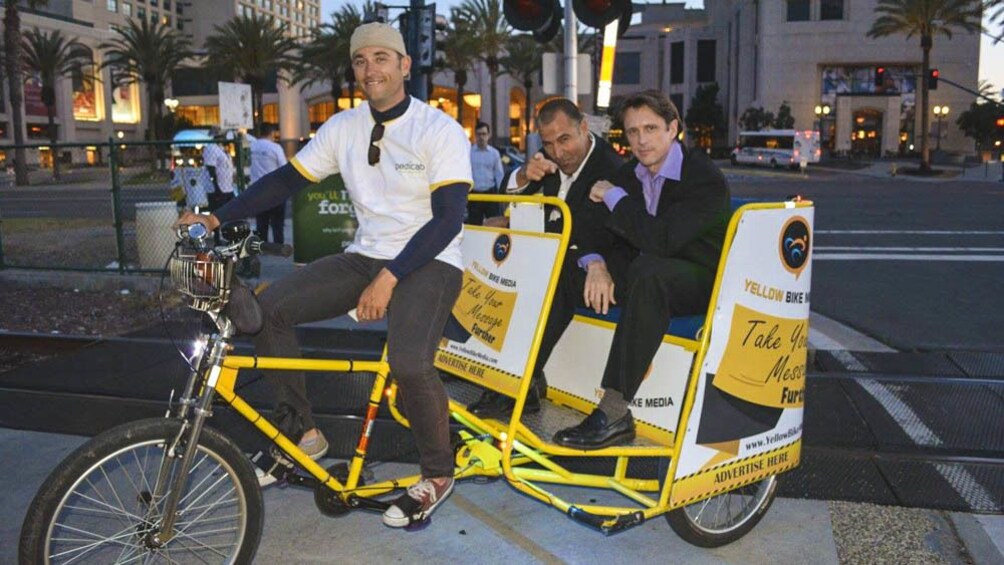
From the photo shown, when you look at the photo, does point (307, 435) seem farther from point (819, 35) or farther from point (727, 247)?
point (819, 35)

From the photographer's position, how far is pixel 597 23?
338 inches

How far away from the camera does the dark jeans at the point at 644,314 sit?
344 cm

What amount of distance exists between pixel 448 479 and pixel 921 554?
200 cm

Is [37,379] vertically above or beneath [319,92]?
beneath

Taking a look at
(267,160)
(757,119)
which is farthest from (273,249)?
(757,119)

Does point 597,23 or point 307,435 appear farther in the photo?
point 597,23

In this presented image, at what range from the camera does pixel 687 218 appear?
11.5ft

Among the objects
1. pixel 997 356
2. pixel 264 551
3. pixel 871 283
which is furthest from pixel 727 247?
pixel 871 283

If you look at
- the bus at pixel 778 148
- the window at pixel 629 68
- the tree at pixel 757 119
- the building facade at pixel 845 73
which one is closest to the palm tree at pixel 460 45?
the bus at pixel 778 148

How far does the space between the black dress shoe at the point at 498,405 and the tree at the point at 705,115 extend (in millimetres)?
89330

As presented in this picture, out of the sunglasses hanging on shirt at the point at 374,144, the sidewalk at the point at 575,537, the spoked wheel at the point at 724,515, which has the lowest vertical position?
the sidewalk at the point at 575,537

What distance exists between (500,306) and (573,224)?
63 cm

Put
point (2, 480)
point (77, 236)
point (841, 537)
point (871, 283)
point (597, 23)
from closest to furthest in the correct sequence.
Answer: point (841, 537)
point (2, 480)
point (597, 23)
point (871, 283)
point (77, 236)

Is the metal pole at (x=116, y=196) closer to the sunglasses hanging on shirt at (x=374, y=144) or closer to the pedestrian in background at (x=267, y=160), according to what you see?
the pedestrian in background at (x=267, y=160)
